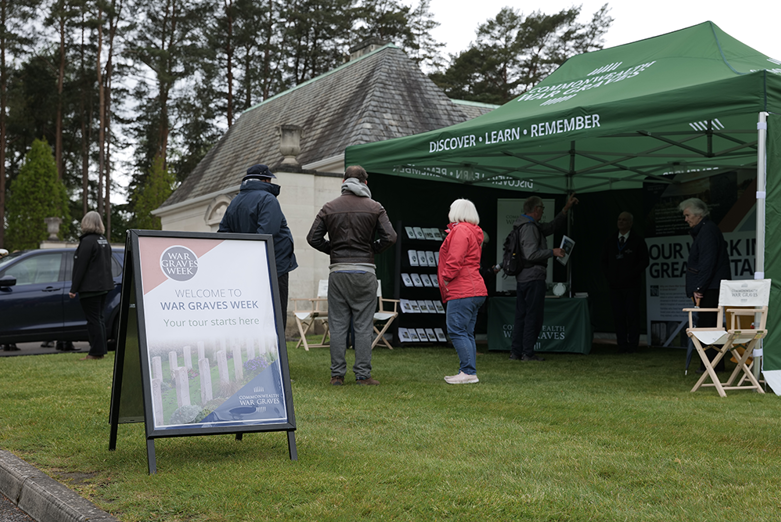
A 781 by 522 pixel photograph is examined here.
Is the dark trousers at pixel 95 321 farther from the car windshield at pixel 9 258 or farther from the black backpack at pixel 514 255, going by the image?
the black backpack at pixel 514 255

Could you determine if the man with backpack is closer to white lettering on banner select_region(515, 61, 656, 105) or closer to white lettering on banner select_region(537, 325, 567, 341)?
white lettering on banner select_region(537, 325, 567, 341)

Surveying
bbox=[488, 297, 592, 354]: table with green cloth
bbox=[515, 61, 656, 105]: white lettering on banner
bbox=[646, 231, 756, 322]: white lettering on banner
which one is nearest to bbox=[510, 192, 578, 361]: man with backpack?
bbox=[488, 297, 592, 354]: table with green cloth

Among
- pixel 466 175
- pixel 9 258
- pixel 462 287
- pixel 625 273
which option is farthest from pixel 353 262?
pixel 9 258

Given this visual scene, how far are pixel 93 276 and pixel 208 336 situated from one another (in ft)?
18.4

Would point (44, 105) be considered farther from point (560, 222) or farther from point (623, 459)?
point (623, 459)

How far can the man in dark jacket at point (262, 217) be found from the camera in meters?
6.72

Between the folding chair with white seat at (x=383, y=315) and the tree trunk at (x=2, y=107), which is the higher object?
the tree trunk at (x=2, y=107)

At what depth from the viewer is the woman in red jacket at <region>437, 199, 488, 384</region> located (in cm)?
705

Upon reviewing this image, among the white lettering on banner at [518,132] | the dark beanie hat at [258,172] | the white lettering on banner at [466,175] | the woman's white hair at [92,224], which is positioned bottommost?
the woman's white hair at [92,224]

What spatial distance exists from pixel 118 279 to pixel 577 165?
6702mm

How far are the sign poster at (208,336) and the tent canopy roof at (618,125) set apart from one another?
14.0 ft

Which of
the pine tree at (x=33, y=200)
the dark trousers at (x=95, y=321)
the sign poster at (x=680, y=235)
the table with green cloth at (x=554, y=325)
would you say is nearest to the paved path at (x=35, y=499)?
the dark trousers at (x=95, y=321)

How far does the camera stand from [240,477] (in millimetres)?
3668

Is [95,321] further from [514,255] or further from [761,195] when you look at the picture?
[761,195]
